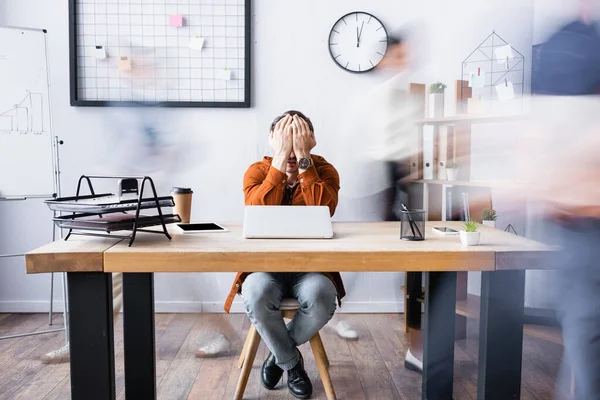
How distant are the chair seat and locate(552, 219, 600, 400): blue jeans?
128cm

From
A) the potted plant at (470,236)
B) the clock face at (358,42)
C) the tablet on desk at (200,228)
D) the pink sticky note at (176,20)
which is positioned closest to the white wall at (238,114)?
the clock face at (358,42)

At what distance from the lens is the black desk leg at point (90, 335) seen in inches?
48.3

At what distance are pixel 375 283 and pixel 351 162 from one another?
0.64 metres

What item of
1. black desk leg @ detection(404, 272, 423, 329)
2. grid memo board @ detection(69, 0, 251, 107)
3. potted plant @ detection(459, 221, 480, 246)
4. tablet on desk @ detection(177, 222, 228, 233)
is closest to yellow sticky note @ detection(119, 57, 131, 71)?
grid memo board @ detection(69, 0, 251, 107)

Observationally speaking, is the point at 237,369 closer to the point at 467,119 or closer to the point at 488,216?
the point at 488,216

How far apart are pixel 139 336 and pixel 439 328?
0.87 m

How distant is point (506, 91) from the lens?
2166 millimetres

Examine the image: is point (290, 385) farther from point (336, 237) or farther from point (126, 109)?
point (126, 109)

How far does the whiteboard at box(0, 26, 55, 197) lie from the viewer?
2340mm

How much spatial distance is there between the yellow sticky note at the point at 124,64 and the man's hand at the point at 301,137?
123 centimetres

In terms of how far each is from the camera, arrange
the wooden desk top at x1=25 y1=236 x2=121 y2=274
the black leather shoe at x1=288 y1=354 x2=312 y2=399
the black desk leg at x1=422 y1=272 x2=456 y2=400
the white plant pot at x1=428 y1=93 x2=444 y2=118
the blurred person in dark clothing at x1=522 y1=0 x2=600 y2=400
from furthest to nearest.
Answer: the white plant pot at x1=428 y1=93 x2=444 y2=118, the black leather shoe at x1=288 y1=354 x2=312 y2=399, the black desk leg at x1=422 y1=272 x2=456 y2=400, the wooden desk top at x1=25 y1=236 x2=121 y2=274, the blurred person in dark clothing at x1=522 y1=0 x2=600 y2=400

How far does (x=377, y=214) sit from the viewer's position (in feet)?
9.09

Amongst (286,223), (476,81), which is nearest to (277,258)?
(286,223)

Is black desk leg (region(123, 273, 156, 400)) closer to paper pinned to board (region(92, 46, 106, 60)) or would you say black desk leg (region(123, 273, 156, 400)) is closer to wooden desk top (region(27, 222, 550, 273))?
wooden desk top (region(27, 222, 550, 273))
